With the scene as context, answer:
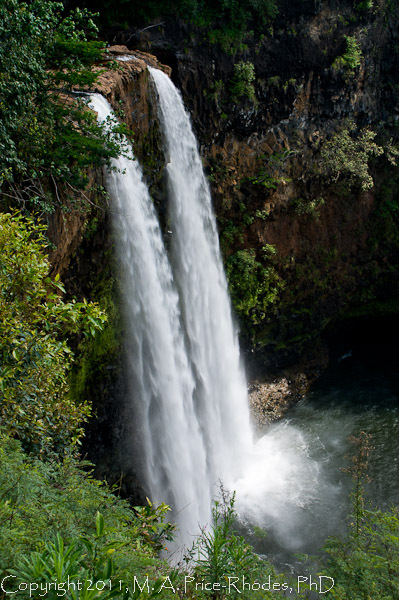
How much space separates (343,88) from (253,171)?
4219 millimetres

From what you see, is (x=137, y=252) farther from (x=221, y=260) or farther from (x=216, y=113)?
(x=216, y=113)

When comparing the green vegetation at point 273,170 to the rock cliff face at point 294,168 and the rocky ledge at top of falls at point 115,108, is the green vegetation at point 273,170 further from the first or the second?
the rocky ledge at top of falls at point 115,108

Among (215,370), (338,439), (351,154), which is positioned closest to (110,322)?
(215,370)

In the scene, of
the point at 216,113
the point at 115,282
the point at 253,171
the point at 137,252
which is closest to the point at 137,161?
the point at 137,252

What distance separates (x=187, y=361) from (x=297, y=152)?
7.54 metres

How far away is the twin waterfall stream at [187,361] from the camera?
332 inches

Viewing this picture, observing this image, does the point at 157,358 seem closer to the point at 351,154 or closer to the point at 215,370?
the point at 215,370

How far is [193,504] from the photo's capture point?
9.02 meters

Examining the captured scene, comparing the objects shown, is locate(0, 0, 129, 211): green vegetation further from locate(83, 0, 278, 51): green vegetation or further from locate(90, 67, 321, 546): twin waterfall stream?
locate(83, 0, 278, 51): green vegetation

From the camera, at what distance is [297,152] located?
42.9 ft

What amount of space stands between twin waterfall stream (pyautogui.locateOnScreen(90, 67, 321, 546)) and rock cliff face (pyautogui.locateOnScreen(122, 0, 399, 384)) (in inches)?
54.5

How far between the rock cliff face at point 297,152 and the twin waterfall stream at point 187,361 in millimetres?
1384

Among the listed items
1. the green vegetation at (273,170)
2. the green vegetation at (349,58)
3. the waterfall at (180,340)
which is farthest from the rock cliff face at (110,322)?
the green vegetation at (349,58)

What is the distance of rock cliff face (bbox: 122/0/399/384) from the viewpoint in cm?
1184
